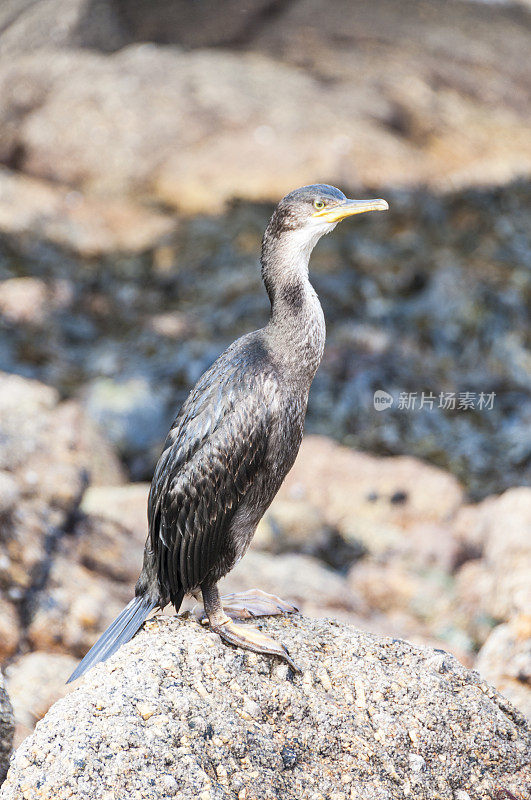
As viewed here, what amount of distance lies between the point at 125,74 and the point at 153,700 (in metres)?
9.48

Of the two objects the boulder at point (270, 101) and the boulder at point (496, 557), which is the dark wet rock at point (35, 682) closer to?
the boulder at point (496, 557)

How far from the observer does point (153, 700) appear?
278 cm

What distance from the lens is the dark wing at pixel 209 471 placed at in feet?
10.7

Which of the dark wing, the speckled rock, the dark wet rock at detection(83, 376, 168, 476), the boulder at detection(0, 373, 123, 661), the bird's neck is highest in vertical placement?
the bird's neck

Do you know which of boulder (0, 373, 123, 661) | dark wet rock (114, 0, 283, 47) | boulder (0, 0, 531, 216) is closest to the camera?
boulder (0, 373, 123, 661)

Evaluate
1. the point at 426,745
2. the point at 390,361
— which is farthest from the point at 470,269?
the point at 426,745

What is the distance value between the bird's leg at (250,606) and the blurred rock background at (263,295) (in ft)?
3.62

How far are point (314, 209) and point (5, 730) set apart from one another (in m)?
2.27

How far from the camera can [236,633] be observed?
3.19 m

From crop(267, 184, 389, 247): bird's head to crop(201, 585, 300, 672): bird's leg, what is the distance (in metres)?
1.49

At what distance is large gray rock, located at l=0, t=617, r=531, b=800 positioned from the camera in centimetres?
255

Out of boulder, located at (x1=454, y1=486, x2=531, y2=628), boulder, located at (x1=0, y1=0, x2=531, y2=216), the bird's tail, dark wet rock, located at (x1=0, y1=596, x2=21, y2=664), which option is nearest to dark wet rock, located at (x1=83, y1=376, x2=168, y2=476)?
boulder, located at (x1=0, y1=0, x2=531, y2=216)

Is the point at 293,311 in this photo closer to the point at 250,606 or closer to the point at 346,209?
the point at 346,209

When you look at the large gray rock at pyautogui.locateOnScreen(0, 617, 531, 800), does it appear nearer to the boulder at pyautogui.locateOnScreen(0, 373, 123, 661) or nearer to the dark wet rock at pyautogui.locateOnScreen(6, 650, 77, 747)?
the dark wet rock at pyautogui.locateOnScreen(6, 650, 77, 747)
